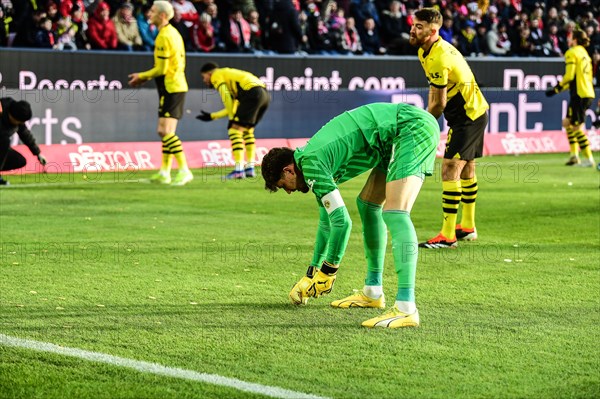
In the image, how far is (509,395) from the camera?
17.8 feet

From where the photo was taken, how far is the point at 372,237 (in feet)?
24.9

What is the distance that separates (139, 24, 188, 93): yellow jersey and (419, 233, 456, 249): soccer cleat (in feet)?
23.1

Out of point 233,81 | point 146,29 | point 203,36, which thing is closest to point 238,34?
point 203,36

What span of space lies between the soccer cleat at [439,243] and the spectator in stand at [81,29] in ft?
40.4

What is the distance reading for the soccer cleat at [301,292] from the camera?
7586 millimetres

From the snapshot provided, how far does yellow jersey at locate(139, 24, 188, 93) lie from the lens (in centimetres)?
1678

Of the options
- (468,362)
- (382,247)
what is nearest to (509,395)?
(468,362)

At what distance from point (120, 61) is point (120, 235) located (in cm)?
1082

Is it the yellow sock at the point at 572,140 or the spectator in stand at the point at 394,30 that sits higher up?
the spectator in stand at the point at 394,30

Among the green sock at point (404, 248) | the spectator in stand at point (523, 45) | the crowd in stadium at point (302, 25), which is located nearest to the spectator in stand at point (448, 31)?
the crowd in stadium at point (302, 25)

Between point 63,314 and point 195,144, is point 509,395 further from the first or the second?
point 195,144

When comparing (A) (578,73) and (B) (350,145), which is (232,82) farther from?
(B) (350,145)

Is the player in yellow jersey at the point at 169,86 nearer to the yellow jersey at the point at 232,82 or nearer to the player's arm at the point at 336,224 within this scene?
the yellow jersey at the point at 232,82

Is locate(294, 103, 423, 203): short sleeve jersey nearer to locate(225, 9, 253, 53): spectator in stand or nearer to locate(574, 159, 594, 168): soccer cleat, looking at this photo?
locate(574, 159, 594, 168): soccer cleat
